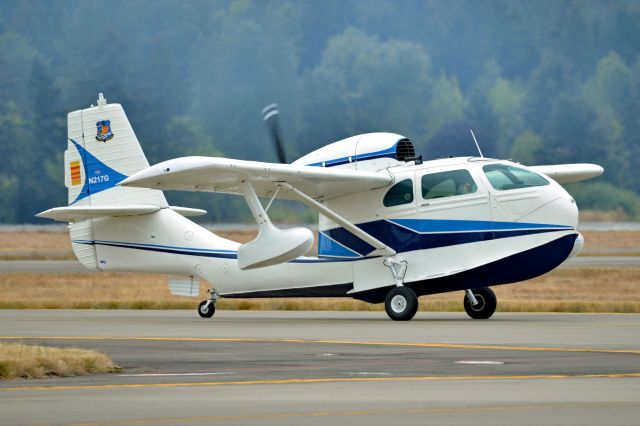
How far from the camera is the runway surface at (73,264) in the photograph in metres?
48.7

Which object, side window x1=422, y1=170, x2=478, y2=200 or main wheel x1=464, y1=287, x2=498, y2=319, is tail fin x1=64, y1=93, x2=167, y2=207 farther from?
main wheel x1=464, y1=287, x2=498, y2=319

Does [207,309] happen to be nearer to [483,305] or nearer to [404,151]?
[404,151]

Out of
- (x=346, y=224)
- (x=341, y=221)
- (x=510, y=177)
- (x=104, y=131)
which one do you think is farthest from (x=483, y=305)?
(x=104, y=131)

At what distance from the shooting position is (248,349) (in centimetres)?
1848

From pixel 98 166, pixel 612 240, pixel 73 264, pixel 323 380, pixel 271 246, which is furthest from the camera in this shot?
pixel 612 240

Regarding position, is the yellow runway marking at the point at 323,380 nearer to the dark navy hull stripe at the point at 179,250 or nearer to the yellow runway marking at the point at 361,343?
the yellow runway marking at the point at 361,343

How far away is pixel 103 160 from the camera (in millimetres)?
29219

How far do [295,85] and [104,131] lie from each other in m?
40.0

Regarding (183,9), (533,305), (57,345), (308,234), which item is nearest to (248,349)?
(57,345)

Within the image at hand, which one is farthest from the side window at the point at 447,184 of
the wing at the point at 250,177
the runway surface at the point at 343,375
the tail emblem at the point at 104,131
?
the tail emblem at the point at 104,131

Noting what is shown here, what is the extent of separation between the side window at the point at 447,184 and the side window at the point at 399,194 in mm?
305

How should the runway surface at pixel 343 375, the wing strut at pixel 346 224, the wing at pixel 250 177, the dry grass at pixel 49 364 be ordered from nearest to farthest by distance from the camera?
1. the runway surface at pixel 343 375
2. the dry grass at pixel 49 364
3. the wing at pixel 250 177
4. the wing strut at pixel 346 224

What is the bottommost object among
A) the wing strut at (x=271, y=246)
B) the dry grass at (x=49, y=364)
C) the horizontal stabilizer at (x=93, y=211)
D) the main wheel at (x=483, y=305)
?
the dry grass at (x=49, y=364)

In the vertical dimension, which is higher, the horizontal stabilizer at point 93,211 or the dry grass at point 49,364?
the horizontal stabilizer at point 93,211
